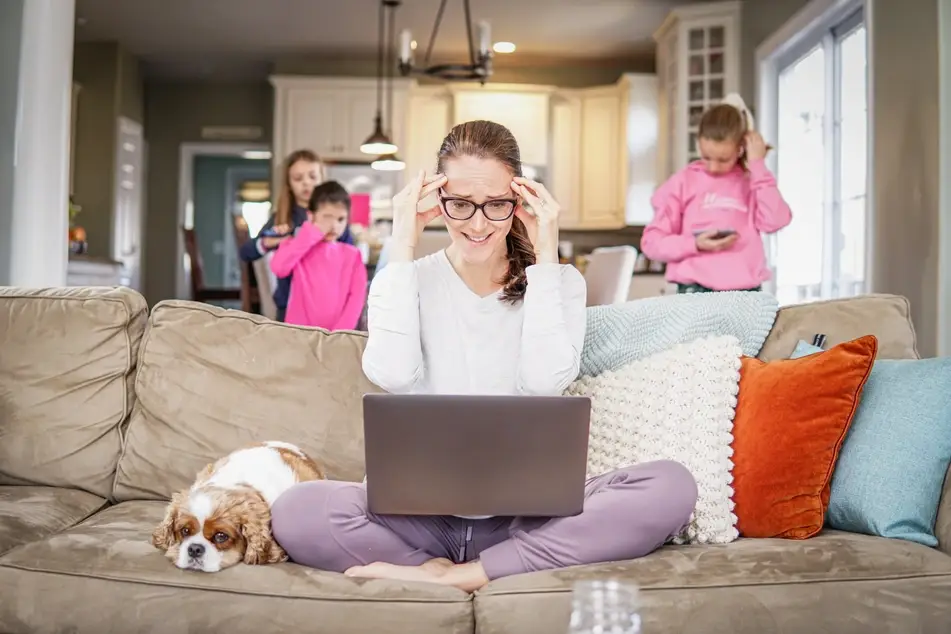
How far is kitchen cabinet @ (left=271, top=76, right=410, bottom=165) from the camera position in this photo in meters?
8.09

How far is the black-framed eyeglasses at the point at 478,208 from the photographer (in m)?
1.70

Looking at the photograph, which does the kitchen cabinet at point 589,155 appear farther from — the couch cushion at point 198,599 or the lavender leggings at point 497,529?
the couch cushion at point 198,599

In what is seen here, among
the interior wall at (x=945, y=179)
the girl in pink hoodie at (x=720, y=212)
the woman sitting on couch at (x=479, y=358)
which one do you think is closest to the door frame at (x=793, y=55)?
the interior wall at (x=945, y=179)

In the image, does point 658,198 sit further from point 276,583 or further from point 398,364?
point 276,583

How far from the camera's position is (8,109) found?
387cm

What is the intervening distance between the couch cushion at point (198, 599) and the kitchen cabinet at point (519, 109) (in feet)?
22.4

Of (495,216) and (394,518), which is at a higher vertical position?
(495,216)

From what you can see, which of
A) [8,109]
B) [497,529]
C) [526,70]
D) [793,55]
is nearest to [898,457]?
[497,529]

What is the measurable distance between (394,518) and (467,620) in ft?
0.75

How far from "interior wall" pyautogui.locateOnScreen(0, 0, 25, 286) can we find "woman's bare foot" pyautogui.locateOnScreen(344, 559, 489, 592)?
9.92 feet

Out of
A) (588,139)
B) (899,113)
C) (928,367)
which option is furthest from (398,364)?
(588,139)

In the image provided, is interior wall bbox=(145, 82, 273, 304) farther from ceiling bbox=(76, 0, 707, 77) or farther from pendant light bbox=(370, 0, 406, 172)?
pendant light bbox=(370, 0, 406, 172)

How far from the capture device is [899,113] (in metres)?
3.99

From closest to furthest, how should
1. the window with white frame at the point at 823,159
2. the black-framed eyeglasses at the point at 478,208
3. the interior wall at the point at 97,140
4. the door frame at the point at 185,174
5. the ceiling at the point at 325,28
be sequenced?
the black-framed eyeglasses at the point at 478,208
the window with white frame at the point at 823,159
the ceiling at the point at 325,28
the interior wall at the point at 97,140
the door frame at the point at 185,174
